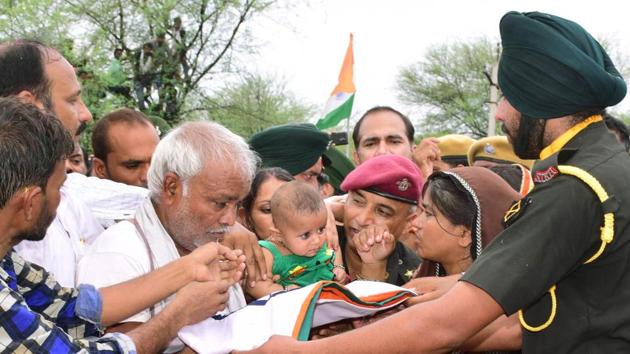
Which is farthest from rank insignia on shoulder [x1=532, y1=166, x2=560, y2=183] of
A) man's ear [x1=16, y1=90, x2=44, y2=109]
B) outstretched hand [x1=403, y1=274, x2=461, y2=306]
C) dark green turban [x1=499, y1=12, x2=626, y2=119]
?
man's ear [x1=16, y1=90, x2=44, y2=109]

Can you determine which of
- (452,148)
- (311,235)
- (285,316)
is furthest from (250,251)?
(452,148)

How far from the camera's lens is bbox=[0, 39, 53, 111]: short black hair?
3.11 m

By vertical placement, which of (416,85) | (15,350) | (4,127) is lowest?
(416,85)

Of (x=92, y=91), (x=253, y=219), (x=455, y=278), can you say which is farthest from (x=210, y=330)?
(x=92, y=91)

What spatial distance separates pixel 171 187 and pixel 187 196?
9 cm

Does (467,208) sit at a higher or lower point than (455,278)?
higher

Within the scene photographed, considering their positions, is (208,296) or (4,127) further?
(208,296)

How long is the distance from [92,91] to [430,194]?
11.4 meters

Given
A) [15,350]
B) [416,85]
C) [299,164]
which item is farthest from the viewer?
[416,85]

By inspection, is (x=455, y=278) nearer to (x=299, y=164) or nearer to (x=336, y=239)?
(x=336, y=239)

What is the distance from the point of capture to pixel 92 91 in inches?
529

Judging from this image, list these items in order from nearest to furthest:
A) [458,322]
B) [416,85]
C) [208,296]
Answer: [458,322]
[208,296]
[416,85]

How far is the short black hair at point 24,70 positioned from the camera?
122 inches

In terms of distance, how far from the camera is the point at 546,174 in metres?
2.38
